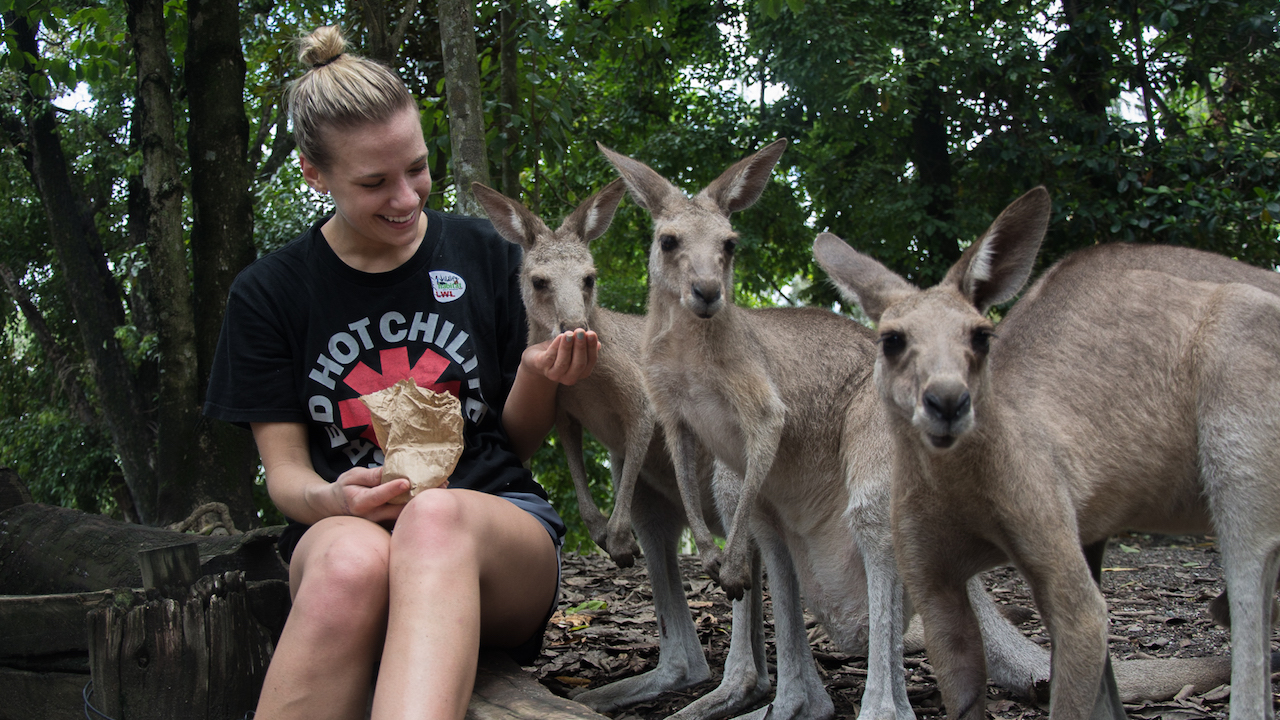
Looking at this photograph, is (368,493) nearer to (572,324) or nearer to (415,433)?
(415,433)

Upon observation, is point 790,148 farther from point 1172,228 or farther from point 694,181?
point 1172,228

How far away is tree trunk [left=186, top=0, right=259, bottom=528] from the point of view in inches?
185

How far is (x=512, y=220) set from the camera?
3199 mm

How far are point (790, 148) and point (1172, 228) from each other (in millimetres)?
3260

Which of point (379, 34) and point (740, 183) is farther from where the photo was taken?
point (379, 34)

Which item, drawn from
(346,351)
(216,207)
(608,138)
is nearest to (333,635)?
(346,351)

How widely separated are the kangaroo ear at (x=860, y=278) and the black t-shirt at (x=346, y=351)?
3.36 feet

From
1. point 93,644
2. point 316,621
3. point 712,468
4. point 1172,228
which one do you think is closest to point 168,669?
point 93,644

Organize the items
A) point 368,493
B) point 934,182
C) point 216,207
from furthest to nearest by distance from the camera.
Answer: point 934,182, point 216,207, point 368,493

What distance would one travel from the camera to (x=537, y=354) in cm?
260

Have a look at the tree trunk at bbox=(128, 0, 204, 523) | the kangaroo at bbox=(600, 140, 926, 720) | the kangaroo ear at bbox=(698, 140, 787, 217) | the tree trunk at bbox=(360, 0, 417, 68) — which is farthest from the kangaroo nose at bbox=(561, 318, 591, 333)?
the tree trunk at bbox=(128, 0, 204, 523)

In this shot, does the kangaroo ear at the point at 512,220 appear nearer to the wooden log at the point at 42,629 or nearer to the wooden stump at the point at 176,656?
the wooden stump at the point at 176,656

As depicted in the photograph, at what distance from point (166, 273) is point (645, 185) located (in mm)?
3203

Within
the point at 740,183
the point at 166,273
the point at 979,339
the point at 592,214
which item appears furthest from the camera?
the point at 166,273
